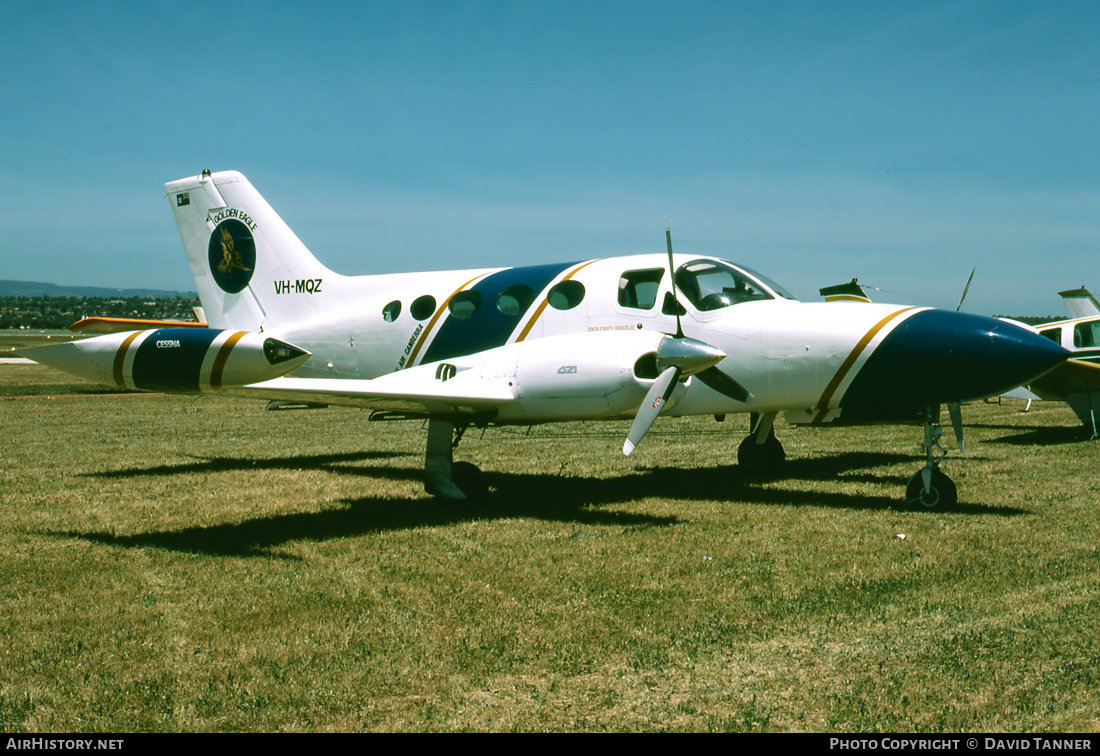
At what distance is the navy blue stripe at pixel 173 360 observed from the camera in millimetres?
8297

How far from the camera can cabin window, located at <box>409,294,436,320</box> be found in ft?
39.1

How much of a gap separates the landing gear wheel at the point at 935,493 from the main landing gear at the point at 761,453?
2733 millimetres

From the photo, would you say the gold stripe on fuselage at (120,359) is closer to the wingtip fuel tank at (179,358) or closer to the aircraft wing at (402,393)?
the wingtip fuel tank at (179,358)

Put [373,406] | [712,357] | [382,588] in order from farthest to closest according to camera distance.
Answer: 1. [373,406]
2. [712,357]
3. [382,588]

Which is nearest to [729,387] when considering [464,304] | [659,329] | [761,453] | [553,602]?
[659,329]

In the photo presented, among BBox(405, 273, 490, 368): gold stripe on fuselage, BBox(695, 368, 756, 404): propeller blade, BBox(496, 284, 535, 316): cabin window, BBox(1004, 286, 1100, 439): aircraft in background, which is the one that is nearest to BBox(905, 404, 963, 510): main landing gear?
BBox(695, 368, 756, 404): propeller blade

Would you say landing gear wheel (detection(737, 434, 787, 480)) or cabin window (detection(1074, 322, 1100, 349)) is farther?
cabin window (detection(1074, 322, 1100, 349))

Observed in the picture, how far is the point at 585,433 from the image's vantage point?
62.5 ft

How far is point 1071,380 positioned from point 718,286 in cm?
1089

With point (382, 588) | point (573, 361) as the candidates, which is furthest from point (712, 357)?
point (382, 588)

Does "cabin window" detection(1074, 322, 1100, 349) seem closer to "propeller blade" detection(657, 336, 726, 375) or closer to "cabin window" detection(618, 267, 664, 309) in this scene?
"cabin window" detection(618, 267, 664, 309)

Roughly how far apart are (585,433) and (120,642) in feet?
45.7

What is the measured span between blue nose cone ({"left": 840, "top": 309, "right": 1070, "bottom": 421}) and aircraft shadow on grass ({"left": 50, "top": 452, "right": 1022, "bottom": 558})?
1.34 meters
